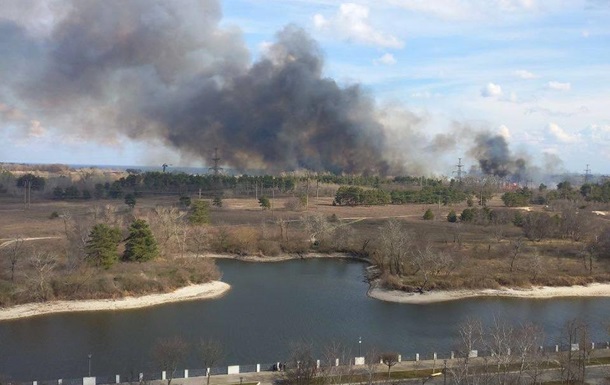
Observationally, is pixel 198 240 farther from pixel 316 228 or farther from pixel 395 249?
pixel 395 249

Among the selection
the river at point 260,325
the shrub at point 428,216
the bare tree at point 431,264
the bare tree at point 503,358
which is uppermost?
the shrub at point 428,216

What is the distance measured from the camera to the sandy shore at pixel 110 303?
18734mm

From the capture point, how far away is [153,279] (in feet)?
71.2

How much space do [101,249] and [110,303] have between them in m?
2.62

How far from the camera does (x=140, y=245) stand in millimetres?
23375

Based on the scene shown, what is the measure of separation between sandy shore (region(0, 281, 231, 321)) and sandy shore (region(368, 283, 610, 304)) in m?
6.33

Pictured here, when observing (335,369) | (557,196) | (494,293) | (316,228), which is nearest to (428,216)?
(316,228)

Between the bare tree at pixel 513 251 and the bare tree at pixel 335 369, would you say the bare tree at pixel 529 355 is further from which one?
the bare tree at pixel 513 251

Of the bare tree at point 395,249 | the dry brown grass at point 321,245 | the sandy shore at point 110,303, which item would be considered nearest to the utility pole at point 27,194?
the dry brown grass at point 321,245

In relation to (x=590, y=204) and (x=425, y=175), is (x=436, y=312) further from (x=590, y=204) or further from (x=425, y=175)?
(x=425, y=175)

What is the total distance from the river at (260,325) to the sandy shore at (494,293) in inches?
19.6

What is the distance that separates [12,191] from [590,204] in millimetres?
46499

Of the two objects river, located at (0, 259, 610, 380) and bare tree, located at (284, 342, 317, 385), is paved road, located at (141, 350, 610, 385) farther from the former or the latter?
river, located at (0, 259, 610, 380)

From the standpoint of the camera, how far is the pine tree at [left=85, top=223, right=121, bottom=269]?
21734 mm
